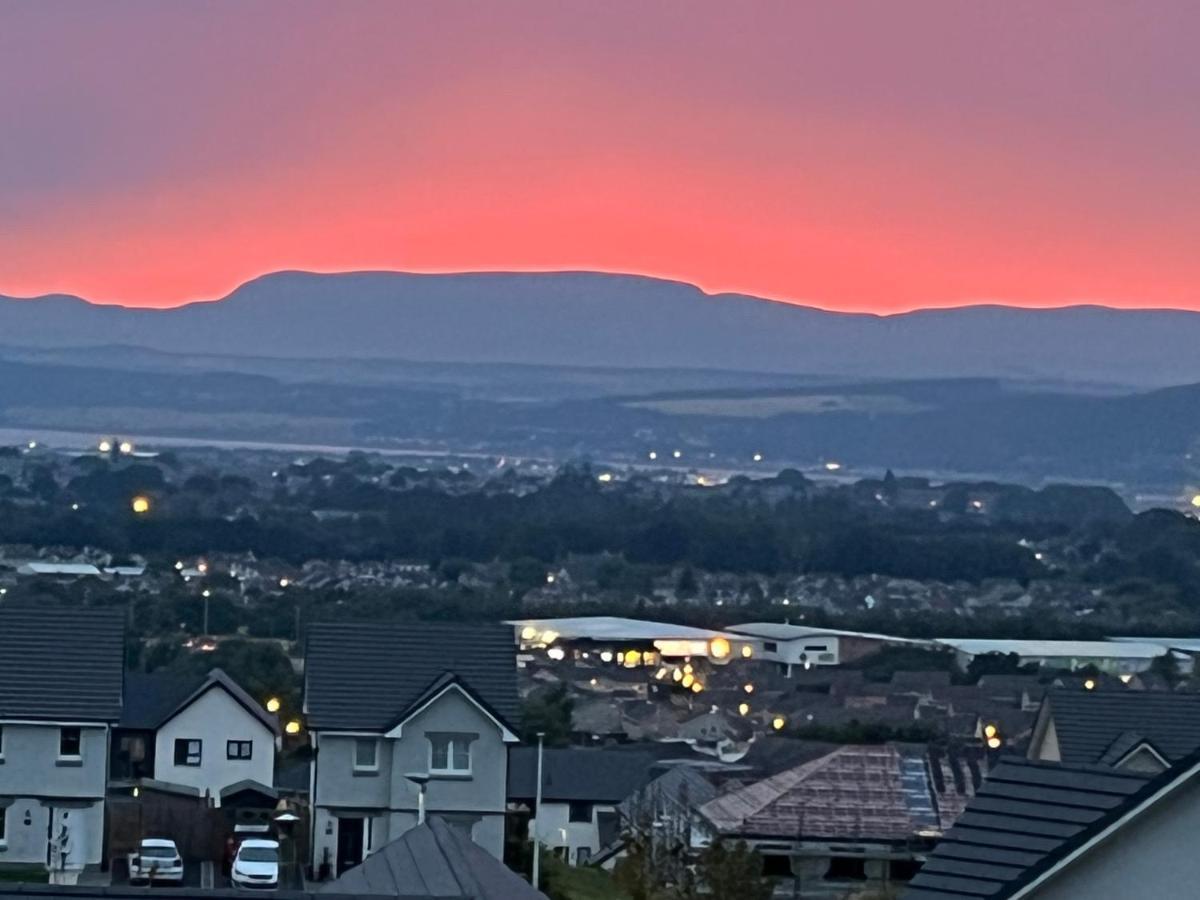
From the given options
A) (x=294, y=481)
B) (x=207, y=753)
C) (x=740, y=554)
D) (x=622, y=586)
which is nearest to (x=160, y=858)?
(x=207, y=753)

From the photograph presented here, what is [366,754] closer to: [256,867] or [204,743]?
[256,867]

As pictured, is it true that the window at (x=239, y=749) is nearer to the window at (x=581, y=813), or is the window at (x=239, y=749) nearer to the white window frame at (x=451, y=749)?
the window at (x=581, y=813)

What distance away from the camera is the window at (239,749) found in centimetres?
2609

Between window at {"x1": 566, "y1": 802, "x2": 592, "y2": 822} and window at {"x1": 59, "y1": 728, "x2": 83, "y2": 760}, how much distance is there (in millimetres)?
6781

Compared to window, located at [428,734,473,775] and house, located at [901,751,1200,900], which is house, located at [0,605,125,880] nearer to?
window, located at [428,734,473,775]

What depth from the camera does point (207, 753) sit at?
26328 mm

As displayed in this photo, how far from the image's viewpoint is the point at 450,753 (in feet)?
69.5

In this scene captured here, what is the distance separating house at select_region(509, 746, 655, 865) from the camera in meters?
26.6

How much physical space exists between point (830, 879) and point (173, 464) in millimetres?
129429

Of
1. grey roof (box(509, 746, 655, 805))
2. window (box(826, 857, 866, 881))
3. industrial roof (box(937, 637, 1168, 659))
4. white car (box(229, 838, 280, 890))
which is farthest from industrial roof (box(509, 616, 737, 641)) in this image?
window (box(826, 857, 866, 881))

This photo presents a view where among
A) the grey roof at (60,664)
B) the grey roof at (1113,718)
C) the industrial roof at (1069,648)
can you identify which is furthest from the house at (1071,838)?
the industrial roof at (1069,648)

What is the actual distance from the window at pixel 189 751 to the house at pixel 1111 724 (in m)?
10.1

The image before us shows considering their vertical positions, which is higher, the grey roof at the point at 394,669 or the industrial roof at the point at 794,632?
the grey roof at the point at 394,669

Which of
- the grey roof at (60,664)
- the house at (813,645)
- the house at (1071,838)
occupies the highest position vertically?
the house at (1071,838)
